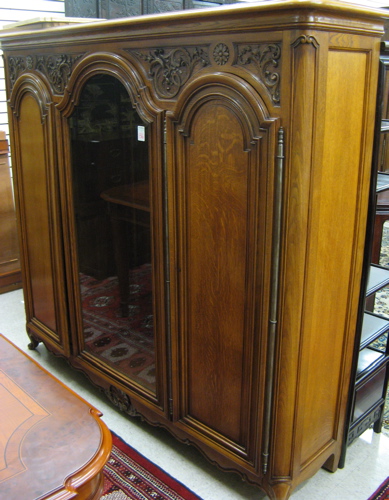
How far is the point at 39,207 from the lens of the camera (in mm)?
2283

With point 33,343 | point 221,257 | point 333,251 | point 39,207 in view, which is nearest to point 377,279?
point 333,251

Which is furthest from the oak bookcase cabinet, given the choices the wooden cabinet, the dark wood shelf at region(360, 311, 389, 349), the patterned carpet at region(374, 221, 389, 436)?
the wooden cabinet

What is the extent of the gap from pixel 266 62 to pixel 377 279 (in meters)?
0.93

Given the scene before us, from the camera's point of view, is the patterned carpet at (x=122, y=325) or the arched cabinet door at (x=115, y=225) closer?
the arched cabinet door at (x=115, y=225)

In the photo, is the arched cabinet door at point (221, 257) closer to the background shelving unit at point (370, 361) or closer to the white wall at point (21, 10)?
the background shelving unit at point (370, 361)

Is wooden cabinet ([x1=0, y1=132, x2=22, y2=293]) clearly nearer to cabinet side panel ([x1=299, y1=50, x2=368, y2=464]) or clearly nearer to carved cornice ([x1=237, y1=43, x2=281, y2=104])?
carved cornice ([x1=237, y1=43, x2=281, y2=104])

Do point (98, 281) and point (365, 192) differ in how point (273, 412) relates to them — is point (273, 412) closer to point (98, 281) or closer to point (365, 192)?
point (365, 192)

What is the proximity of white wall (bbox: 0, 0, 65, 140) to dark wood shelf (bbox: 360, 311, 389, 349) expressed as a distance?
8.06 feet

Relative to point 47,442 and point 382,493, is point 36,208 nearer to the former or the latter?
point 47,442

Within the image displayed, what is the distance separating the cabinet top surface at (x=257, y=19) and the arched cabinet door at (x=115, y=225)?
114 mm

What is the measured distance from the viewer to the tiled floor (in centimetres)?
175

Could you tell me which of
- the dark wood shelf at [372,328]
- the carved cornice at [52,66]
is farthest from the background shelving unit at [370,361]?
the carved cornice at [52,66]

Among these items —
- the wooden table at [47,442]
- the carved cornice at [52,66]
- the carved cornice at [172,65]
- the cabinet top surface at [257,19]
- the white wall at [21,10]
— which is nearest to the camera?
the wooden table at [47,442]

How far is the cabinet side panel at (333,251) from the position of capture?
1376 mm
